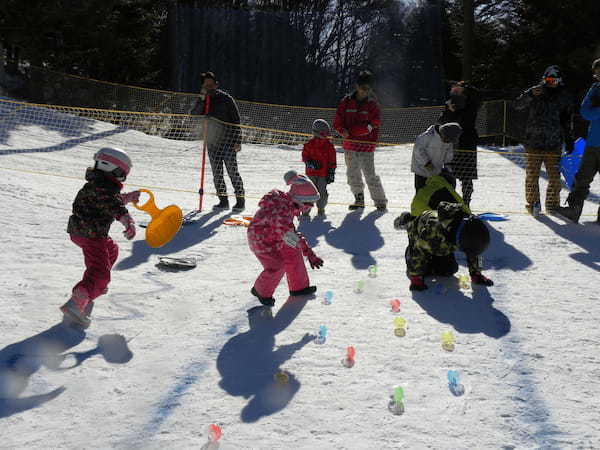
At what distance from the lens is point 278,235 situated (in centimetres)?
461

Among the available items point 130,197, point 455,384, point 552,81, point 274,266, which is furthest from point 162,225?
point 552,81

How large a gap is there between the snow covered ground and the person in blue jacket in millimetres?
468

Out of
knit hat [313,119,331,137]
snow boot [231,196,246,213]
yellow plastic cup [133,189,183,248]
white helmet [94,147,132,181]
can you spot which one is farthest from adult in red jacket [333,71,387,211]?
white helmet [94,147,132,181]

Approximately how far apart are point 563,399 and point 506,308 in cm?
147

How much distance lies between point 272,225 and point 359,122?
12.5ft

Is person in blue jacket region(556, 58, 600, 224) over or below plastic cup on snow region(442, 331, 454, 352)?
over

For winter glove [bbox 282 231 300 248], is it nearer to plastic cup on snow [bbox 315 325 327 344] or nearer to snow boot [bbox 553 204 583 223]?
plastic cup on snow [bbox 315 325 327 344]

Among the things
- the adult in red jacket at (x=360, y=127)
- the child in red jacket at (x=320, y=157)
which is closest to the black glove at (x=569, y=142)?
the adult in red jacket at (x=360, y=127)

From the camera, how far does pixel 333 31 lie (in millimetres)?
19984

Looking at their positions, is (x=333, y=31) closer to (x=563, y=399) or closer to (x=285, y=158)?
(x=285, y=158)

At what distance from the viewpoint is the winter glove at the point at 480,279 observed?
5320 mm

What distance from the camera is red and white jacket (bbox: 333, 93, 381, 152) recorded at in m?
7.99

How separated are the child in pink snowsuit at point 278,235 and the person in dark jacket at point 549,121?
14.0ft

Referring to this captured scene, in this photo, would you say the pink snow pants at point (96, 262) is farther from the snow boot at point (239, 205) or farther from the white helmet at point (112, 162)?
the snow boot at point (239, 205)
